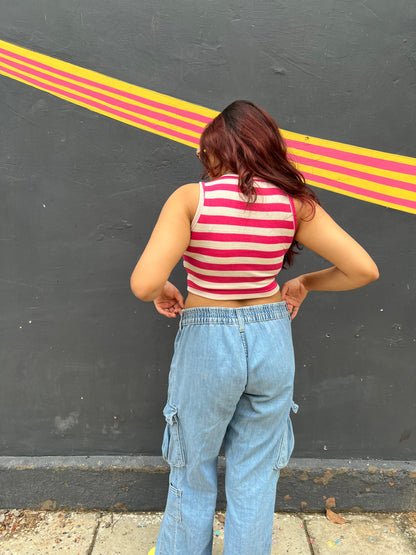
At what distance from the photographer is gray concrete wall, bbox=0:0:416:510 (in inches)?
77.4

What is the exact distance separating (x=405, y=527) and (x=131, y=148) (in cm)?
242

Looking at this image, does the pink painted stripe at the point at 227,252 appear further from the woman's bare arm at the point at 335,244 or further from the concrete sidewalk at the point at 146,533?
the concrete sidewalk at the point at 146,533

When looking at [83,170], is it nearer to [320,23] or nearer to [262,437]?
[320,23]

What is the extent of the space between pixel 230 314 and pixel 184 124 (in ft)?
3.54

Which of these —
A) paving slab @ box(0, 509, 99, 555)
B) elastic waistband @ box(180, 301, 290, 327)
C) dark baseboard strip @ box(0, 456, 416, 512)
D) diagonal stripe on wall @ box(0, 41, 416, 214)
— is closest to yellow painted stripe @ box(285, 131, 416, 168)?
diagonal stripe on wall @ box(0, 41, 416, 214)

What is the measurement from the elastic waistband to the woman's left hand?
13 cm

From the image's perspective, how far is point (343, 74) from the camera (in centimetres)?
201

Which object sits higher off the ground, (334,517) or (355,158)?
(355,158)

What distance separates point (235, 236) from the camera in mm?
1308

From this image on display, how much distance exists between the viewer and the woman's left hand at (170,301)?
1.56 m

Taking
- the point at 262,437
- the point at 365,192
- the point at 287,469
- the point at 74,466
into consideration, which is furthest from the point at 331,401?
the point at 74,466

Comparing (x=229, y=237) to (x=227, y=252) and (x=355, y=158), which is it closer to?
(x=227, y=252)

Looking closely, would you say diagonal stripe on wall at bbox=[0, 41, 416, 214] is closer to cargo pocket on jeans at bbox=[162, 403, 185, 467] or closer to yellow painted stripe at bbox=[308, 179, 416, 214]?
yellow painted stripe at bbox=[308, 179, 416, 214]

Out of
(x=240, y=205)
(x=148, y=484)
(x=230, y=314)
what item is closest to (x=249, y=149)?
(x=240, y=205)
